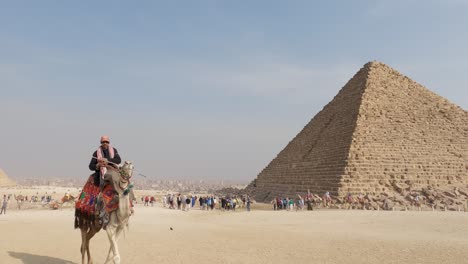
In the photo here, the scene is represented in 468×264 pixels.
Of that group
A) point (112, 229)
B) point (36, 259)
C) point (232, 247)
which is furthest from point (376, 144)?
point (36, 259)

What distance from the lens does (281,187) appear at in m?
38.7

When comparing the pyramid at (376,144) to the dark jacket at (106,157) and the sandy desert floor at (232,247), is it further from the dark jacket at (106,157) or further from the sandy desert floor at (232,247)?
the dark jacket at (106,157)

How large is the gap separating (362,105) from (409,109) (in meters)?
5.44

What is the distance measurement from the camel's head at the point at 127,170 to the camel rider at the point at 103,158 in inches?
14.9

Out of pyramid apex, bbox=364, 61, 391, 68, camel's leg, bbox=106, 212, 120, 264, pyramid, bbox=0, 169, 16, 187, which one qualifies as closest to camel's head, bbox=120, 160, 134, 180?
camel's leg, bbox=106, 212, 120, 264

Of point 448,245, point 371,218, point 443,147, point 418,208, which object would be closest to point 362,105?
point 443,147

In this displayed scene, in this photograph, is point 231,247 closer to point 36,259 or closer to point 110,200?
point 110,200

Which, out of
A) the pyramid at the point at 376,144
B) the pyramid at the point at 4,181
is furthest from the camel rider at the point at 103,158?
the pyramid at the point at 4,181

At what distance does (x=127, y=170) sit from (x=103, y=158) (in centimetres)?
65

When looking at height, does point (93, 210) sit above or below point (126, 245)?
above

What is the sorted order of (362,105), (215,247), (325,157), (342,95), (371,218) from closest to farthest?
1. (215,247)
2. (371,218)
3. (325,157)
4. (362,105)
5. (342,95)

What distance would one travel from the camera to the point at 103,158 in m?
7.06

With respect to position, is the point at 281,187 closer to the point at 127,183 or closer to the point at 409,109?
the point at 409,109

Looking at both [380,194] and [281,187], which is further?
[281,187]
